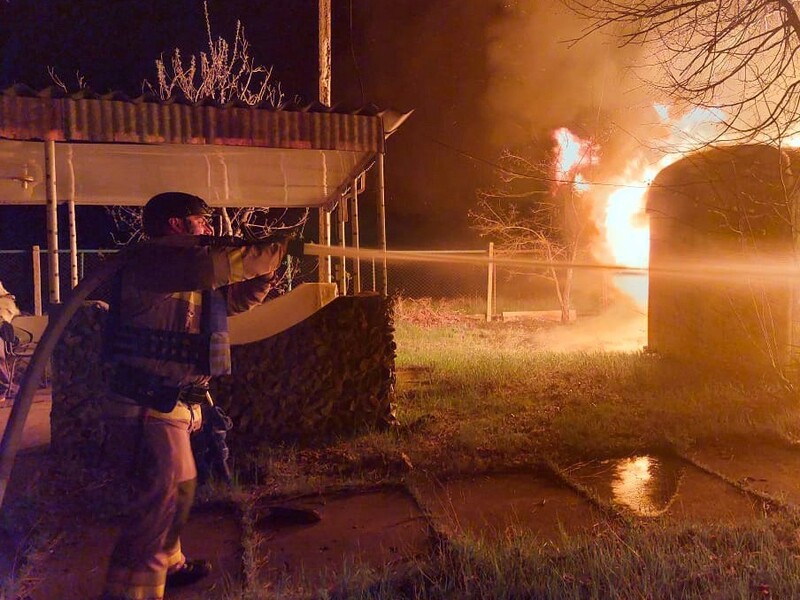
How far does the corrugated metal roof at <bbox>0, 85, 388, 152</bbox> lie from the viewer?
492 centimetres

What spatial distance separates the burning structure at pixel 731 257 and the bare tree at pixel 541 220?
5328mm

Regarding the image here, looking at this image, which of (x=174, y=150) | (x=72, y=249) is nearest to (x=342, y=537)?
(x=174, y=150)

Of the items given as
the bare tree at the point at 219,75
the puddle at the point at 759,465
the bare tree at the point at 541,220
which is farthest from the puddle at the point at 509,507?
the bare tree at the point at 219,75

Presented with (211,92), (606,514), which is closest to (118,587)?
(606,514)

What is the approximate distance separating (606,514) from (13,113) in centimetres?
511

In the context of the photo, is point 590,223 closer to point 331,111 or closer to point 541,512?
point 331,111

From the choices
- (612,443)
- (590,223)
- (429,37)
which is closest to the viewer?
(612,443)

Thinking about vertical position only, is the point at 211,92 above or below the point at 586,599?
above

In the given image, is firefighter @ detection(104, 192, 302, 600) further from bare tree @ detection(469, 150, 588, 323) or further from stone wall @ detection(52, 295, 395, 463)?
bare tree @ detection(469, 150, 588, 323)

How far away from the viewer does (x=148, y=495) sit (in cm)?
281

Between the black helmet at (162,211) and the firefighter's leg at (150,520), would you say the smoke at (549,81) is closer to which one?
the black helmet at (162,211)

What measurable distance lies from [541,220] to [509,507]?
1296 centimetres

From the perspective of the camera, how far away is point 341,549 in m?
3.62

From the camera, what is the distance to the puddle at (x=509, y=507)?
→ 3801 millimetres
